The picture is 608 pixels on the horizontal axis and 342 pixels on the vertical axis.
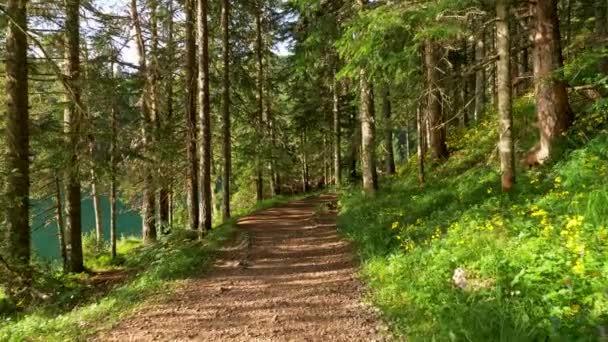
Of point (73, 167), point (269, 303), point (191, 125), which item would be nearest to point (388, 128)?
point (191, 125)

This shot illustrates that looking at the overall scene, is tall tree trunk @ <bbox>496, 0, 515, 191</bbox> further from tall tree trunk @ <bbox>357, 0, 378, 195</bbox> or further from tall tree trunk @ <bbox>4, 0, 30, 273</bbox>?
tall tree trunk @ <bbox>4, 0, 30, 273</bbox>

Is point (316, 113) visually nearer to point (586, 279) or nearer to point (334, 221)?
point (334, 221)

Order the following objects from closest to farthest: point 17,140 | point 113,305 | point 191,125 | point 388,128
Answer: point 113,305 < point 17,140 < point 191,125 < point 388,128

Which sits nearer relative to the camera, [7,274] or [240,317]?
[240,317]

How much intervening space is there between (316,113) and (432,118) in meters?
13.5

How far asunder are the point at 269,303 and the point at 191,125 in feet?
27.1

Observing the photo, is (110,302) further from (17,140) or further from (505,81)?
(505,81)

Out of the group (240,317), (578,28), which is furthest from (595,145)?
(578,28)

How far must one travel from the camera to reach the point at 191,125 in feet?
45.3

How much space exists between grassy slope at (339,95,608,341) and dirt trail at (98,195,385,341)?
474 millimetres

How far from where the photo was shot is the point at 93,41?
1341 centimetres

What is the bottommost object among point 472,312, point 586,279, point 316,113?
point 472,312

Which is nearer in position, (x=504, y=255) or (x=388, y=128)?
(x=504, y=255)

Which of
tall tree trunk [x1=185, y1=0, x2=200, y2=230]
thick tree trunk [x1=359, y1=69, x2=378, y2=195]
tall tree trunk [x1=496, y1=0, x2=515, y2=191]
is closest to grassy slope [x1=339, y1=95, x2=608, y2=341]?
tall tree trunk [x1=496, y1=0, x2=515, y2=191]
